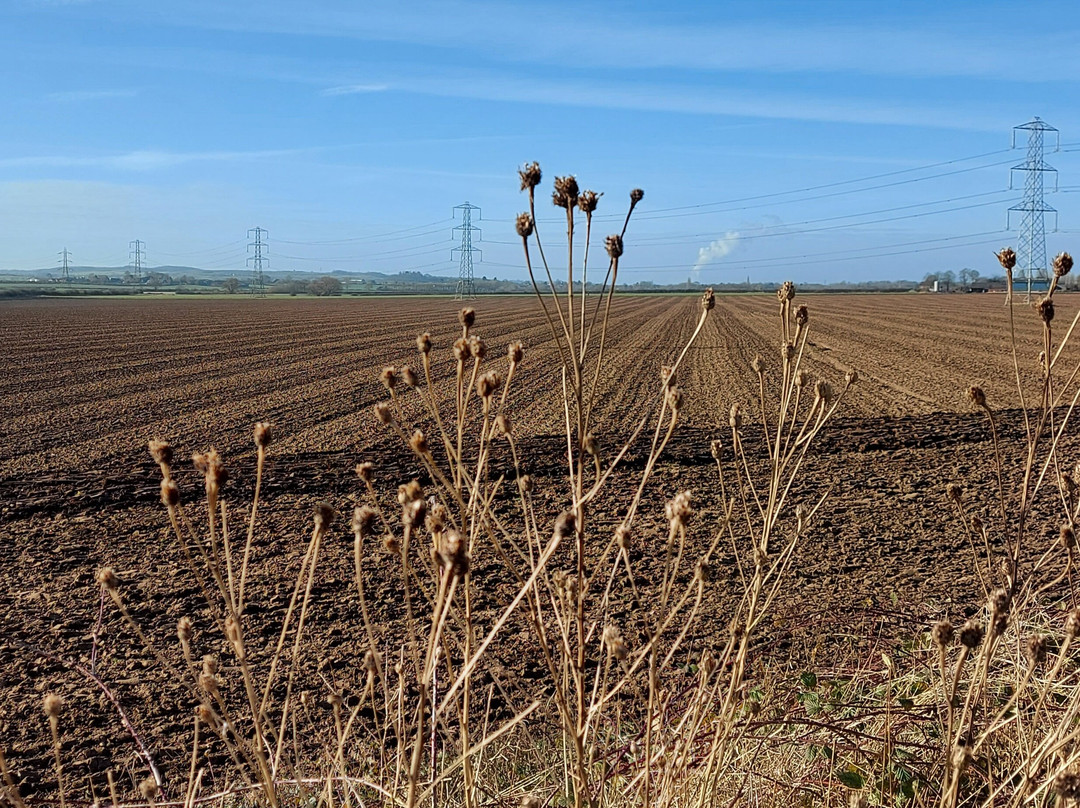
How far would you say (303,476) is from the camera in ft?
35.5

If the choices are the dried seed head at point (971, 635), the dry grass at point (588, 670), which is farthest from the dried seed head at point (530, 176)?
the dried seed head at point (971, 635)

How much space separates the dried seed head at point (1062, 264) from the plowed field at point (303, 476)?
9.66 ft

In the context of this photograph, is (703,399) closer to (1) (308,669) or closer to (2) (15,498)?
(2) (15,498)

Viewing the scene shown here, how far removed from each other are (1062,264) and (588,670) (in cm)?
165

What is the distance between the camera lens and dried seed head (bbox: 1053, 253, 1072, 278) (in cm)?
221

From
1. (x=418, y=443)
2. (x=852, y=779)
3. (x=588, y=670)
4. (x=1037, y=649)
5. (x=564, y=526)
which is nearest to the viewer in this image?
(x=564, y=526)

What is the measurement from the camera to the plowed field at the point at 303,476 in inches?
221

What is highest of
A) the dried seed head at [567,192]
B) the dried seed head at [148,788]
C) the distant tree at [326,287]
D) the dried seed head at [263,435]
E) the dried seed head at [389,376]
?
the distant tree at [326,287]

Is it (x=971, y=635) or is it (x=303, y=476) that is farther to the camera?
(x=303, y=476)

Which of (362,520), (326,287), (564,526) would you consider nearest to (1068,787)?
(564,526)

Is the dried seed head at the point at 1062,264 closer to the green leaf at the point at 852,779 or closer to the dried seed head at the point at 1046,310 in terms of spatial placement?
the dried seed head at the point at 1046,310

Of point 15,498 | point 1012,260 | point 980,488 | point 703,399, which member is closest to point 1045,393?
point 1012,260

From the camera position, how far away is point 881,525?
8367 mm

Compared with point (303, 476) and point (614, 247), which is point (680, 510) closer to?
point (614, 247)
